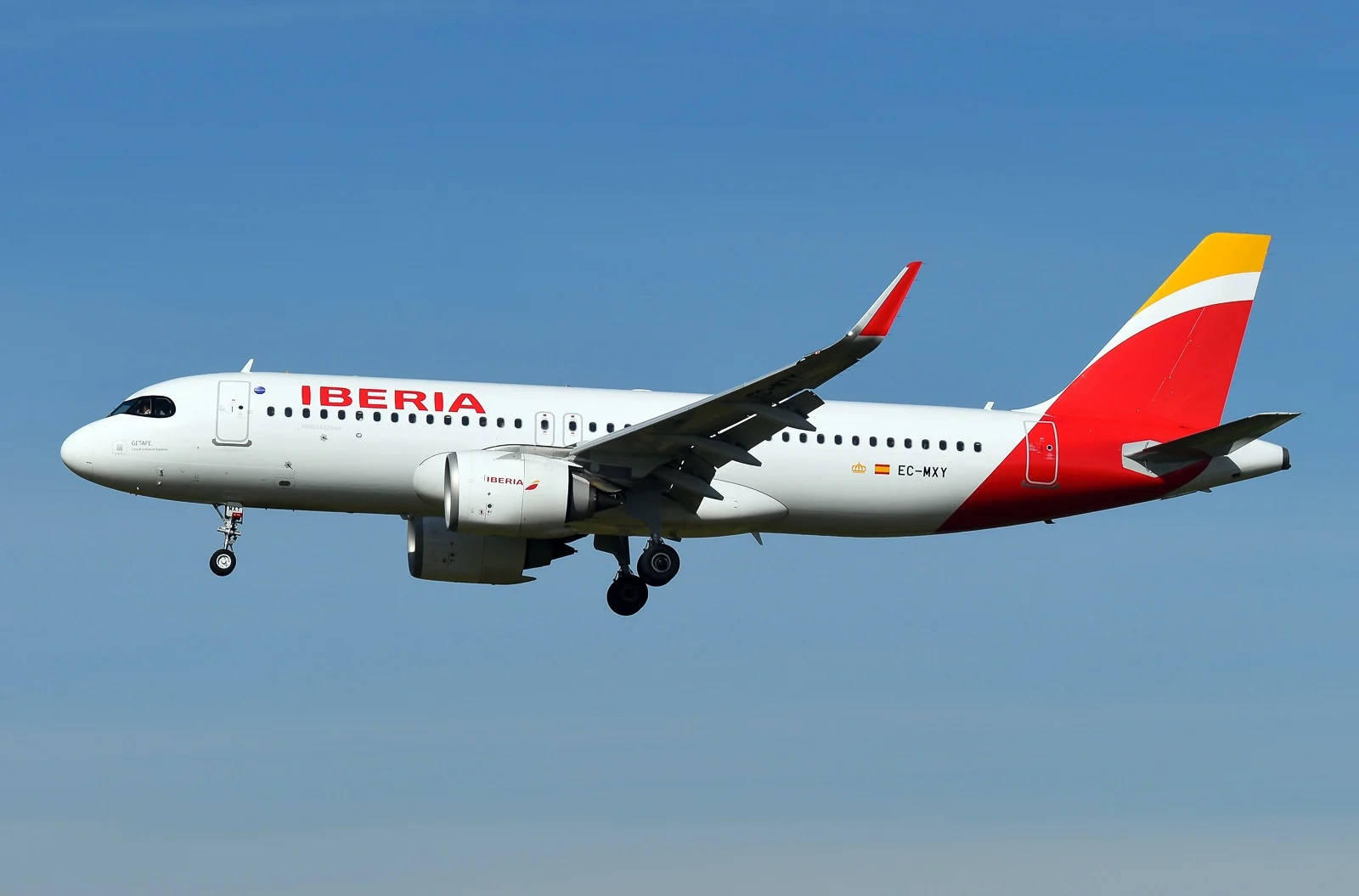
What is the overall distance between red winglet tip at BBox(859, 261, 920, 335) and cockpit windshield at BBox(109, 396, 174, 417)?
13865 mm

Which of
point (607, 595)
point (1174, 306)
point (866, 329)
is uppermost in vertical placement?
point (1174, 306)

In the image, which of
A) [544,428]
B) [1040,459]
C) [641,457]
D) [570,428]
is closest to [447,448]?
[544,428]

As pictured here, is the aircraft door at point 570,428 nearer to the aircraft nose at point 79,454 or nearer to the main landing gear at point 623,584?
the main landing gear at point 623,584

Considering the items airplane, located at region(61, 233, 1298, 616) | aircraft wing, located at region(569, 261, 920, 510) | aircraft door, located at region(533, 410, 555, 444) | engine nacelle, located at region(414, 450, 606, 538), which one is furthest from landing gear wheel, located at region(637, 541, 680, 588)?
aircraft door, located at region(533, 410, 555, 444)

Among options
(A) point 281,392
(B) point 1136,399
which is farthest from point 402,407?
(B) point 1136,399

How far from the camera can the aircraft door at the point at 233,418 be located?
122 feet

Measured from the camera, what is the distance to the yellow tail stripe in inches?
1703

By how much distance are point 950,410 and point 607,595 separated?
26.0ft

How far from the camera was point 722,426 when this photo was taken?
36.1 meters

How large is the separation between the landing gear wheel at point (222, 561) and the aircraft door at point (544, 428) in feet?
20.8

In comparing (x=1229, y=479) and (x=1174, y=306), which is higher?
(x=1174, y=306)

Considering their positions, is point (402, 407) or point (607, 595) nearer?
point (402, 407)

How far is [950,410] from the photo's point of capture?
4059 cm

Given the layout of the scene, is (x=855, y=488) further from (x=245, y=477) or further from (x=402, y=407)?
(x=245, y=477)
